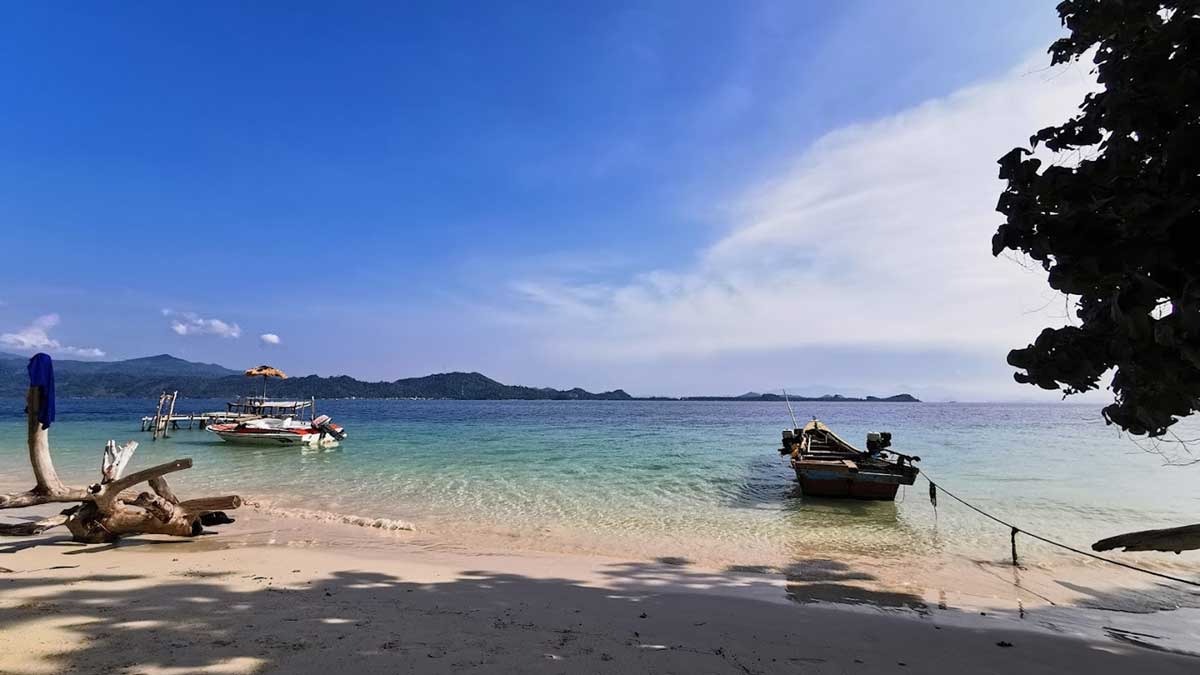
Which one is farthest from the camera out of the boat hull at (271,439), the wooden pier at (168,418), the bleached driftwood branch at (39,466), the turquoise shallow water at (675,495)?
the wooden pier at (168,418)

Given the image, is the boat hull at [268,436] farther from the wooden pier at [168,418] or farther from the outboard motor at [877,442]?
the outboard motor at [877,442]

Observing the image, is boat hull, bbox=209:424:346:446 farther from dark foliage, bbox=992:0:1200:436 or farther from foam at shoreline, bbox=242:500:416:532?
dark foliage, bbox=992:0:1200:436

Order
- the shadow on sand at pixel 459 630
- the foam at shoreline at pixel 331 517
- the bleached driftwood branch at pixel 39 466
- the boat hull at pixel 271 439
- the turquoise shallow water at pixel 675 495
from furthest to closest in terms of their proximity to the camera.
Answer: the boat hull at pixel 271 439
the foam at shoreline at pixel 331 517
the turquoise shallow water at pixel 675 495
the bleached driftwood branch at pixel 39 466
the shadow on sand at pixel 459 630

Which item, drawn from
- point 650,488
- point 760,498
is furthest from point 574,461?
point 760,498

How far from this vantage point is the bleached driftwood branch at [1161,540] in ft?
13.2

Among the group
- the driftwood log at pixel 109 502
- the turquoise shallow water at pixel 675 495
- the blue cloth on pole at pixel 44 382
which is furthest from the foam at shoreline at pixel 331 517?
the blue cloth on pole at pixel 44 382

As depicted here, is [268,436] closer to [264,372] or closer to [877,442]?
[264,372]

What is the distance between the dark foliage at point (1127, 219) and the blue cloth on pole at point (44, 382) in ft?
38.0

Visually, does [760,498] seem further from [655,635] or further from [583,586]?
[655,635]

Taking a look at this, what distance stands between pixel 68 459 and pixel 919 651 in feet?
102

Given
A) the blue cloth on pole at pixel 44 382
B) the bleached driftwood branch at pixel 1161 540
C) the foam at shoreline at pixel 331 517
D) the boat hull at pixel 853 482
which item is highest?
the blue cloth on pole at pixel 44 382

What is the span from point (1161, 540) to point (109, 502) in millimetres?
12393

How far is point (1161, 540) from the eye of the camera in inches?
162

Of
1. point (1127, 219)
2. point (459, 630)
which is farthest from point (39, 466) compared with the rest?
point (1127, 219)
